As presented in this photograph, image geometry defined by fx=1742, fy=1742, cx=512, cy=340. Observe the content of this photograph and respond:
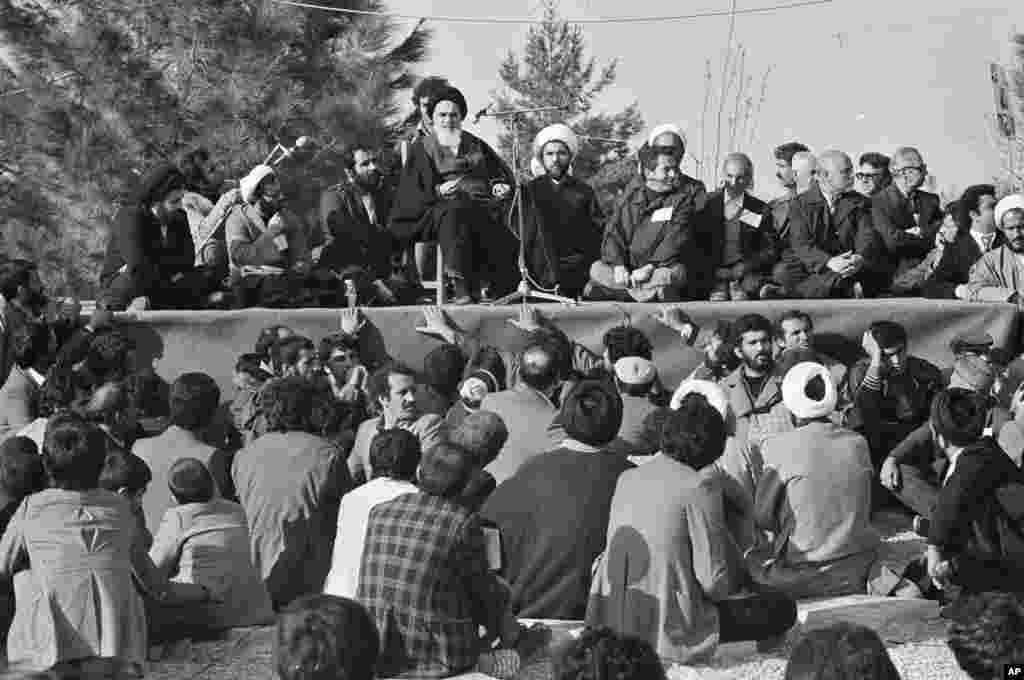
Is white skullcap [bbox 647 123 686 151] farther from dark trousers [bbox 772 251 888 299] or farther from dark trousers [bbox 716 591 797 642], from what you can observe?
dark trousers [bbox 716 591 797 642]

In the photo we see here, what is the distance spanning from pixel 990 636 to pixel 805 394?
343cm

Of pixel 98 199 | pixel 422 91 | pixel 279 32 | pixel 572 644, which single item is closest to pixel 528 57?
pixel 279 32

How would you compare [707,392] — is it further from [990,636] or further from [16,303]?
[16,303]

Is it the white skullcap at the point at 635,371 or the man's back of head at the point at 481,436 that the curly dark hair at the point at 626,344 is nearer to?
the white skullcap at the point at 635,371

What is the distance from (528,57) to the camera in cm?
2938

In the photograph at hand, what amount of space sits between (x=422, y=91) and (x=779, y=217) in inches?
96.7

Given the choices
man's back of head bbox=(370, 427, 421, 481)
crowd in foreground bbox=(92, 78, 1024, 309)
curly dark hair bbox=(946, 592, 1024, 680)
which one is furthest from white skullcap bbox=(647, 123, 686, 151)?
curly dark hair bbox=(946, 592, 1024, 680)

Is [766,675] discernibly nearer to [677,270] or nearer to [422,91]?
[677,270]

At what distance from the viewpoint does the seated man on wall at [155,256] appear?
10.4 metres

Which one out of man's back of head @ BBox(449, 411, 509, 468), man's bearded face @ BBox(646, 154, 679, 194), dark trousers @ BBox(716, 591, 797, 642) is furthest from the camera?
man's bearded face @ BBox(646, 154, 679, 194)

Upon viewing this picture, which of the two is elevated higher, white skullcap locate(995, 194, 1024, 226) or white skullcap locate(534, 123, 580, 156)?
white skullcap locate(534, 123, 580, 156)

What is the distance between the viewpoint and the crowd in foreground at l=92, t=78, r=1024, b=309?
407 inches

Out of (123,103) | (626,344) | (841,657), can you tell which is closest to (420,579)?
(841,657)

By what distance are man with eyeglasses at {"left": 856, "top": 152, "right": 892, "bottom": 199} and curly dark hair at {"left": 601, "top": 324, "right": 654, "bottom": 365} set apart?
275 cm
